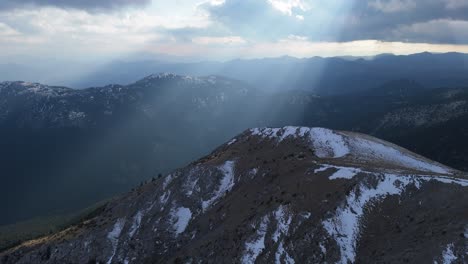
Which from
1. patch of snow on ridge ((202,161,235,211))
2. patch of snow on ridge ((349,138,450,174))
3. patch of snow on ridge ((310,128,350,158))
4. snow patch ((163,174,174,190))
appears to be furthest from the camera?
snow patch ((163,174,174,190))

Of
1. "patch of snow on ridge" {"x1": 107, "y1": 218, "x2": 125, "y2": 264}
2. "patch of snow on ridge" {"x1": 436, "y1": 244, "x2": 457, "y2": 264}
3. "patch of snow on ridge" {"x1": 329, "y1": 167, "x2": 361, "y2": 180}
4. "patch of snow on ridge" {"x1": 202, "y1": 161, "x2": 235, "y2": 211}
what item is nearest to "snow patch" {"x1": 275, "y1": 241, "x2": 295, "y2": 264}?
Answer: "patch of snow on ridge" {"x1": 329, "y1": 167, "x2": 361, "y2": 180}

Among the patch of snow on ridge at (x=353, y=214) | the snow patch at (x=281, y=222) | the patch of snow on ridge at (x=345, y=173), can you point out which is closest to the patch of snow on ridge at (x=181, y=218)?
the snow patch at (x=281, y=222)

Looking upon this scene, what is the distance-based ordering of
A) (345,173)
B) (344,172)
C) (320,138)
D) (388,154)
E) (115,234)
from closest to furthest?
1. (345,173)
2. (344,172)
3. (115,234)
4. (388,154)
5. (320,138)

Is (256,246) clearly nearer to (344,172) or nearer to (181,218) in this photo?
(344,172)

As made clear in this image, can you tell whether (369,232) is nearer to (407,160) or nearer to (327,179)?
(327,179)

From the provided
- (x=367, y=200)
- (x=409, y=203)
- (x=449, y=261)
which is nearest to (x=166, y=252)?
(x=367, y=200)

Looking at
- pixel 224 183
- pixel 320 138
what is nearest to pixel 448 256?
pixel 320 138

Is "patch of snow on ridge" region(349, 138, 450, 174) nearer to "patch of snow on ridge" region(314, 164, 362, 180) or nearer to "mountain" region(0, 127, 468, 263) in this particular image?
"mountain" region(0, 127, 468, 263)
